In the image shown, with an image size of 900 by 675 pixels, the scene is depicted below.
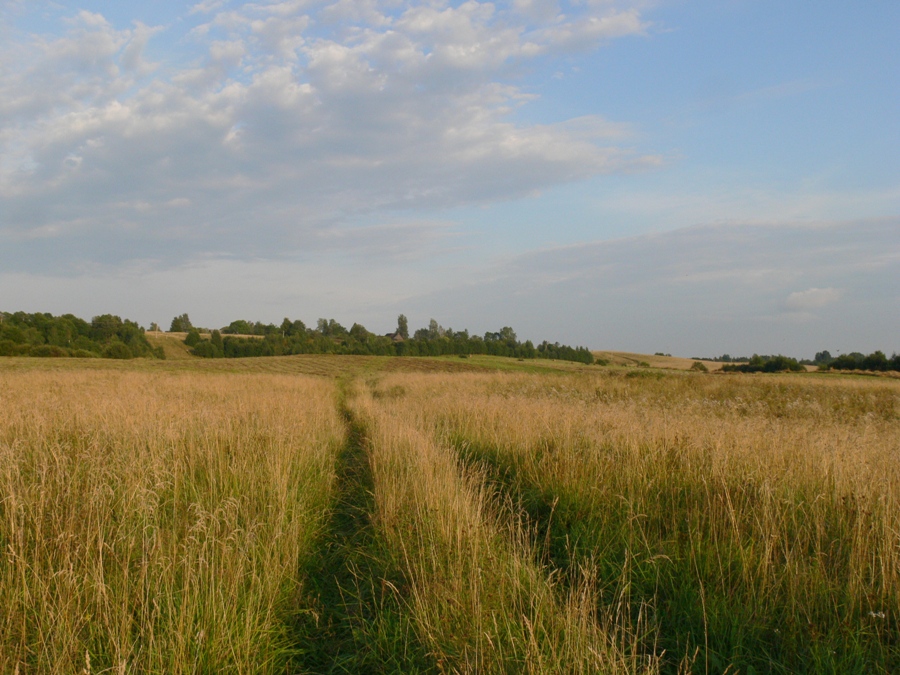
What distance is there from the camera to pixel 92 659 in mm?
2732

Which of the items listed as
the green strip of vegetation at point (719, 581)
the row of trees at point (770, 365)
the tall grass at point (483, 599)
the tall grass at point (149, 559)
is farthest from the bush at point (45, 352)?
the row of trees at point (770, 365)

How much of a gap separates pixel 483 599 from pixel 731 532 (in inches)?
86.6

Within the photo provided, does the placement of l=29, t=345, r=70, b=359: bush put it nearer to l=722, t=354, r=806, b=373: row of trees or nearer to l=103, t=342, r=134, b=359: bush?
l=103, t=342, r=134, b=359: bush

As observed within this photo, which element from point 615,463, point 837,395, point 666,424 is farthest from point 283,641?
point 837,395

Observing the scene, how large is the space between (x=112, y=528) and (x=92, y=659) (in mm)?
1369

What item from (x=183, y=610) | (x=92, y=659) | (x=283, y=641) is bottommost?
(x=283, y=641)

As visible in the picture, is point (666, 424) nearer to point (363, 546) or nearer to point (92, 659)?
point (363, 546)

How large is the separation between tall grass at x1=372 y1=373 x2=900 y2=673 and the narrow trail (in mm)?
1315

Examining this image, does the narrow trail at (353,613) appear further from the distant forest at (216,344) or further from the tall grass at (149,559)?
the distant forest at (216,344)

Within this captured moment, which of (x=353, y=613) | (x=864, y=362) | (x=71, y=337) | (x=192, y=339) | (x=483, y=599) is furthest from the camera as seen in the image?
(x=192, y=339)

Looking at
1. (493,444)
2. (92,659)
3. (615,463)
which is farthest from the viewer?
(493,444)

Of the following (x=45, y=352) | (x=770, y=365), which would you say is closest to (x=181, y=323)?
(x=45, y=352)

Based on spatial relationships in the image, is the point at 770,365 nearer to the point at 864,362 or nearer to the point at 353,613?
the point at 864,362

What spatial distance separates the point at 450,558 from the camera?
367 centimetres
